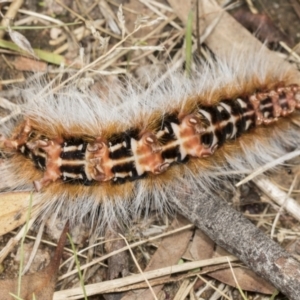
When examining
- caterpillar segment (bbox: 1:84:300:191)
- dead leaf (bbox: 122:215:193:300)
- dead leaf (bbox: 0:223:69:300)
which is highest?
caterpillar segment (bbox: 1:84:300:191)

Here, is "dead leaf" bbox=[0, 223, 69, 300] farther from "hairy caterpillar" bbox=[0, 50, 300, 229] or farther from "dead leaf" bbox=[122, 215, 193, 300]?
"dead leaf" bbox=[122, 215, 193, 300]

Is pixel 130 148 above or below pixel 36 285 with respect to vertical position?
above

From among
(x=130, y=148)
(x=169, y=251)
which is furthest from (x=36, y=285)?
(x=130, y=148)

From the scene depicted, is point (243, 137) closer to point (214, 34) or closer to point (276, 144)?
point (276, 144)

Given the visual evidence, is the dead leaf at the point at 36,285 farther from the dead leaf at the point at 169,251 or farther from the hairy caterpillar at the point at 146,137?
the dead leaf at the point at 169,251

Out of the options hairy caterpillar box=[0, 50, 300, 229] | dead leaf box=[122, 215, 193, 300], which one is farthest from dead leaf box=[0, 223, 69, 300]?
dead leaf box=[122, 215, 193, 300]

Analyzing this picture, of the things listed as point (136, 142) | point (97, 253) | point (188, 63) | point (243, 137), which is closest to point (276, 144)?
point (243, 137)

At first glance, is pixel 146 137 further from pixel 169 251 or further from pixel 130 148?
pixel 169 251
